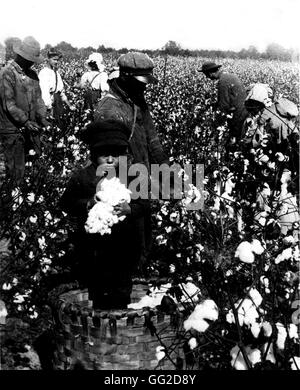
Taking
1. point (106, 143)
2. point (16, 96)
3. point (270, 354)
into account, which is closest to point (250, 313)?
point (270, 354)

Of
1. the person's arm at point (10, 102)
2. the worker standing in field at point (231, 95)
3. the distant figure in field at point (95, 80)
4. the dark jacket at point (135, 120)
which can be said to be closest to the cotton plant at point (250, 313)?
the dark jacket at point (135, 120)

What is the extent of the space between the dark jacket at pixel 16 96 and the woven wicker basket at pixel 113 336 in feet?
8.44

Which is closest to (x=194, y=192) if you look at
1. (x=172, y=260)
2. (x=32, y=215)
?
(x=172, y=260)

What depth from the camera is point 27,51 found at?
4648mm

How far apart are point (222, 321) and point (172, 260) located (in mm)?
806

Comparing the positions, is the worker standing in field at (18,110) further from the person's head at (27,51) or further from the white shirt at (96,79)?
the white shirt at (96,79)

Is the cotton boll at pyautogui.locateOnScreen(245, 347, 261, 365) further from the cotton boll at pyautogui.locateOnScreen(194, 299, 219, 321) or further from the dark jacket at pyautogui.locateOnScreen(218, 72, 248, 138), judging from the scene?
the dark jacket at pyautogui.locateOnScreen(218, 72, 248, 138)

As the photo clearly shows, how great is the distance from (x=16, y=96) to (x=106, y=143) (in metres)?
2.41

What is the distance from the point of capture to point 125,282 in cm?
242

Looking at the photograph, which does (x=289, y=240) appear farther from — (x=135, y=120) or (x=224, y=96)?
(x=224, y=96)

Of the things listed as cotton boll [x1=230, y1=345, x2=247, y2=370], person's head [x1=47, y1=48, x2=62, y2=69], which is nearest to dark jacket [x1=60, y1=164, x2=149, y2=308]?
cotton boll [x1=230, y1=345, x2=247, y2=370]

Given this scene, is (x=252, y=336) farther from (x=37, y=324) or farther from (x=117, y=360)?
(x=37, y=324)

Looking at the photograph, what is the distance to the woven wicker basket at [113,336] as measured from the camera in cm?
220

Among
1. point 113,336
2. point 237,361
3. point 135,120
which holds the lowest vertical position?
point 113,336
